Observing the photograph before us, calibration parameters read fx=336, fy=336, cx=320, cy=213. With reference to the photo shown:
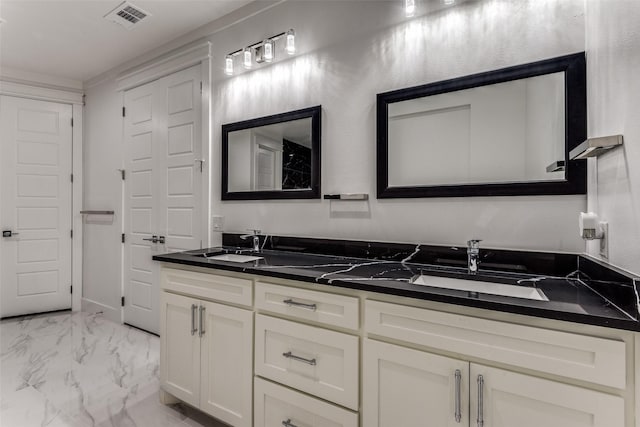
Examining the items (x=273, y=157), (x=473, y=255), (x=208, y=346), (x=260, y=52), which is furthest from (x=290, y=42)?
(x=208, y=346)

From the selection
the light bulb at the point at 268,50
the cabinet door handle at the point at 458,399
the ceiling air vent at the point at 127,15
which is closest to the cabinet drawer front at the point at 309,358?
the cabinet door handle at the point at 458,399

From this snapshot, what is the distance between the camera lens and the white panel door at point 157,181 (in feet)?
9.48

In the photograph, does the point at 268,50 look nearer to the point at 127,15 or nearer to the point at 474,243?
the point at 127,15

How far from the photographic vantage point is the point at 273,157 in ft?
7.73

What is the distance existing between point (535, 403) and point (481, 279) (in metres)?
0.53

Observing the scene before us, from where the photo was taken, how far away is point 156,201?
10.5 feet

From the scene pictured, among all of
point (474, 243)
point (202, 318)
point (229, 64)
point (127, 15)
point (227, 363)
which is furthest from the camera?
point (127, 15)

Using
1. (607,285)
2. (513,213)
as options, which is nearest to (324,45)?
(513,213)

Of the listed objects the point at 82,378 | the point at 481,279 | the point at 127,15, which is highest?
the point at 127,15

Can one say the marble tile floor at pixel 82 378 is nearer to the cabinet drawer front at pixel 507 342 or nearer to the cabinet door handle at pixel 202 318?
the cabinet door handle at pixel 202 318

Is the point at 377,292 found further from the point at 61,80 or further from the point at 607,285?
the point at 61,80

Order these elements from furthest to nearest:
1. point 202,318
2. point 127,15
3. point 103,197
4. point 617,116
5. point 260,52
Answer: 1. point 103,197
2. point 127,15
3. point 260,52
4. point 202,318
5. point 617,116

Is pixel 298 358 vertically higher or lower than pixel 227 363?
higher

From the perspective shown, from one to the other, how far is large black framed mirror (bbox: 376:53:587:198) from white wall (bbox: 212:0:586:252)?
0.06 metres
